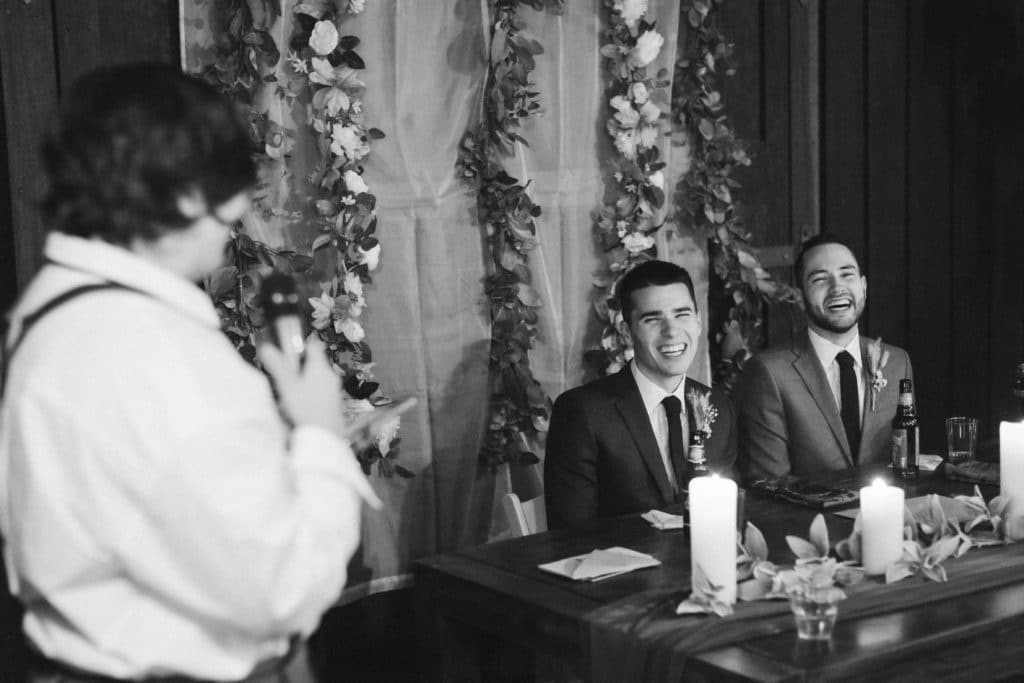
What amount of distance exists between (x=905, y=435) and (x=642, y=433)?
2.10 feet

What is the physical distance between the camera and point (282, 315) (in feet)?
4.45

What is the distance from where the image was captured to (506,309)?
3.41 m

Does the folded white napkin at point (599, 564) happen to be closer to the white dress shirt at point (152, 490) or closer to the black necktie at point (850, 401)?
the white dress shirt at point (152, 490)

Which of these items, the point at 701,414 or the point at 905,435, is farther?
the point at 905,435

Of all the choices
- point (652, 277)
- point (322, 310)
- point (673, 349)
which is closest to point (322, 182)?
point (322, 310)

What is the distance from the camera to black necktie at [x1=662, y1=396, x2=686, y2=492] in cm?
294

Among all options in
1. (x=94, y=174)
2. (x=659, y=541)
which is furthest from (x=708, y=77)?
(x=94, y=174)

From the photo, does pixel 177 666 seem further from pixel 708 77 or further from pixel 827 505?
pixel 708 77

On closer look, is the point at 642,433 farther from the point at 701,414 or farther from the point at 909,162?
the point at 909,162

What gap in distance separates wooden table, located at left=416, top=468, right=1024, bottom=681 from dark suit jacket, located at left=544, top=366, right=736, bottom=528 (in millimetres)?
315

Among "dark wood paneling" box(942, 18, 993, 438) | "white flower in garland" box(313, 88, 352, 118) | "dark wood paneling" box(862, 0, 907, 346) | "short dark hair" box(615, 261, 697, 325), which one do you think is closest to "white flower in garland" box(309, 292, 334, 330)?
"white flower in garland" box(313, 88, 352, 118)

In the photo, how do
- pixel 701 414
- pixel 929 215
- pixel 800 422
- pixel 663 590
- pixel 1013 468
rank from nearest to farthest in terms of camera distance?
1. pixel 663 590
2. pixel 1013 468
3. pixel 701 414
4. pixel 800 422
5. pixel 929 215

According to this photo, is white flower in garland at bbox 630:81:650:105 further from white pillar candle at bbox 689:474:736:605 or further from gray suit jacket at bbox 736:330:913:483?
white pillar candle at bbox 689:474:736:605

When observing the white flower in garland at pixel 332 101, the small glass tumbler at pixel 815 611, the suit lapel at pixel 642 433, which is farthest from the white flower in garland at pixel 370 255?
the small glass tumbler at pixel 815 611
